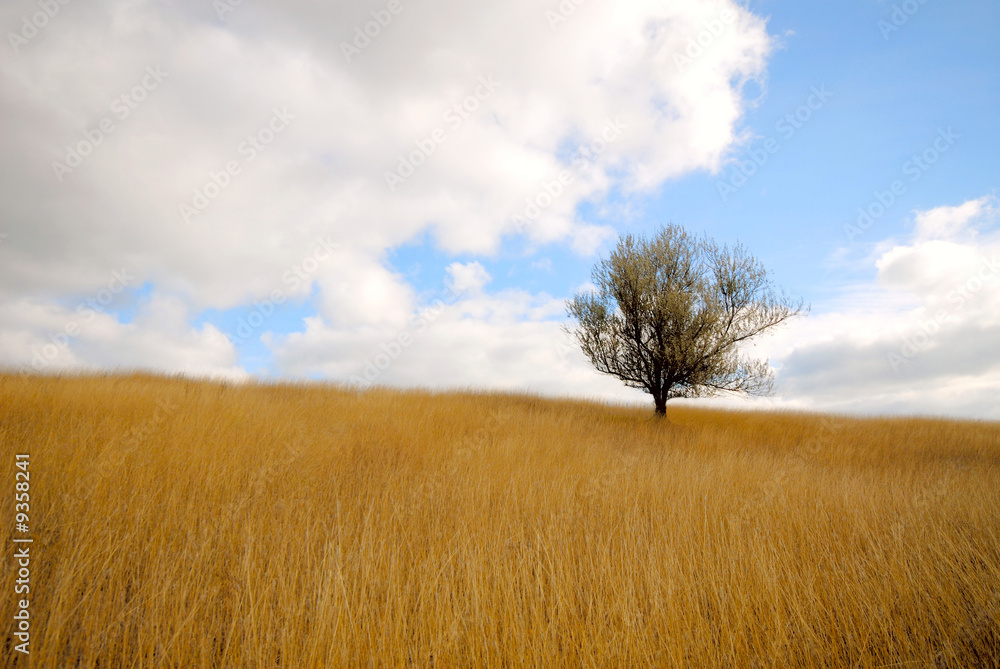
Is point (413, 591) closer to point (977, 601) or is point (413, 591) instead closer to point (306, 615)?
point (306, 615)

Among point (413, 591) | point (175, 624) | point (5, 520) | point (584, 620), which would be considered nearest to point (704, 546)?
point (584, 620)

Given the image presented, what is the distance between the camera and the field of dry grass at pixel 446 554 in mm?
3047

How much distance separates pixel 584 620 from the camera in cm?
349

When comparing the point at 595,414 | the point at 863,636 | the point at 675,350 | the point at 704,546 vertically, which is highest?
the point at 675,350

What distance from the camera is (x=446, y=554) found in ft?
13.8

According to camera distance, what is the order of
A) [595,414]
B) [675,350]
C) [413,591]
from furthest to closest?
1. [595,414]
2. [675,350]
3. [413,591]

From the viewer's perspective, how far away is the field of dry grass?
305 cm

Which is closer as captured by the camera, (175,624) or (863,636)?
(175,624)

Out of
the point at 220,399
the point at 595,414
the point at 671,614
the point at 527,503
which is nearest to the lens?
the point at 671,614

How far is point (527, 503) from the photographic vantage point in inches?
224

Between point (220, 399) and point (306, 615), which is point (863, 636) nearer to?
point (306, 615)

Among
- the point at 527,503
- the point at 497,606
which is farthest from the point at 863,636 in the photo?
the point at 527,503

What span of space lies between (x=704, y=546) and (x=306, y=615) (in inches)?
144

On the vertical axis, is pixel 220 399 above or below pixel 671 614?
above
